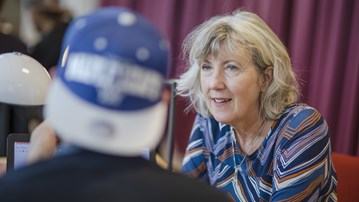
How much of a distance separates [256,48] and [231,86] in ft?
0.48

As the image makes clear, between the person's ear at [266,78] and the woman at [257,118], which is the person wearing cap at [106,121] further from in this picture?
the person's ear at [266,78]

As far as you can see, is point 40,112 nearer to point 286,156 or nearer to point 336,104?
point 286,156

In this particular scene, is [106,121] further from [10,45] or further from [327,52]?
[327,52]

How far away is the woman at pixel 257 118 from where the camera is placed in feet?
5.09

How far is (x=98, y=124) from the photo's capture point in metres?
0.82

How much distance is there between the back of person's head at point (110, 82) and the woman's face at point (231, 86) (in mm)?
833

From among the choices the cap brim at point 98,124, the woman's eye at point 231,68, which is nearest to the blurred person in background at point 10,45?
the woman's eye at point 231,68

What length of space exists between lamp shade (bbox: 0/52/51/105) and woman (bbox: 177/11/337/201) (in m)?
0.59

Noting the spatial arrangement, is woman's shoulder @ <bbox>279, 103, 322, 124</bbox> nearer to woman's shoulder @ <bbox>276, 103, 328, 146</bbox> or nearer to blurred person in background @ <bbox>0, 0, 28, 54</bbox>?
woman's shoulder @ <bbox>276, 103, 328, 146</bbox>

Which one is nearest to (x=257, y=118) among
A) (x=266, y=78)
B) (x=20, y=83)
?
(x=266, y=78)

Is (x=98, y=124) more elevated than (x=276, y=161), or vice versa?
(x=98, y=124)

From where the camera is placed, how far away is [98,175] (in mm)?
792

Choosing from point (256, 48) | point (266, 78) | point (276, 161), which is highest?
point (256, 48)

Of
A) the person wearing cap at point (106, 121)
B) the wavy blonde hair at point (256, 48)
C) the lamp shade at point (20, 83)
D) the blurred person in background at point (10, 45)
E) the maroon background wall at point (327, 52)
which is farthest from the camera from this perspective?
the maroon background wall at point (327, 52)
